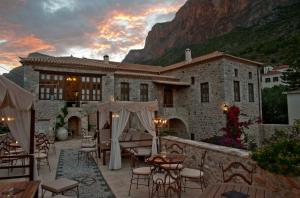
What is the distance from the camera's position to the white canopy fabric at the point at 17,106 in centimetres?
328

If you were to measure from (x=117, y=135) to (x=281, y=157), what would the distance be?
5419 millimetres

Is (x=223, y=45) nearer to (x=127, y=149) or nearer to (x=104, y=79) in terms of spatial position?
(x=104, y=79)

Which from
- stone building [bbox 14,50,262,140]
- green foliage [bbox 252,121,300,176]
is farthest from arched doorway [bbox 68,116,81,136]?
green foliage [bbox 252,121,300,176]

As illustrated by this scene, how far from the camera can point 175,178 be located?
4531 mm

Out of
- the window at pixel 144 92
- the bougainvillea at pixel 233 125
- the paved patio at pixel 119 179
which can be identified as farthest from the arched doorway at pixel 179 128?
the paved patio at pixel 119 179

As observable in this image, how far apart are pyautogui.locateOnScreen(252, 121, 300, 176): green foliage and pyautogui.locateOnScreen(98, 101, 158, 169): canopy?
4.56 metres

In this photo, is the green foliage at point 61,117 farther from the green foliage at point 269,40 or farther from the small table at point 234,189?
the green foliage at point 269,40

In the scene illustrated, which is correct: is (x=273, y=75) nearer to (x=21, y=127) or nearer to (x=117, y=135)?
(x=117, y=135)

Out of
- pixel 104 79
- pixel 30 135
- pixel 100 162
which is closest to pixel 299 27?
pixel 104 79

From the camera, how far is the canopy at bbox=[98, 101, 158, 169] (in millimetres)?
7341

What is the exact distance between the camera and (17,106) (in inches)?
135

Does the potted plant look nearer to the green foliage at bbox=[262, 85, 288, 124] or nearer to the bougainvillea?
the bougainvillea

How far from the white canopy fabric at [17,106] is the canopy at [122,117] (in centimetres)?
331

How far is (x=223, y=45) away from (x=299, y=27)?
1187 cm
